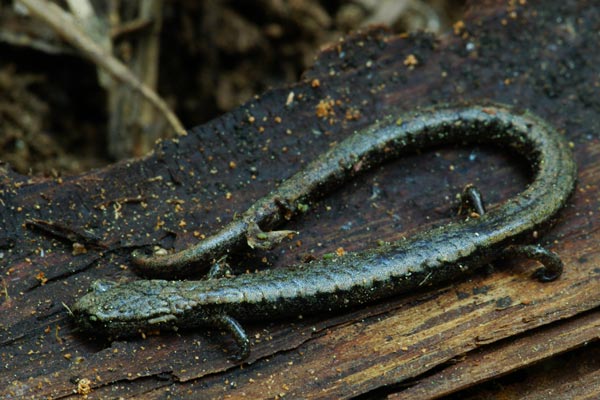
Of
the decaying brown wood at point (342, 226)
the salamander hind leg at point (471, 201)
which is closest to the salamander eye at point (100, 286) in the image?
the decaying brown wood at point (342, 226)

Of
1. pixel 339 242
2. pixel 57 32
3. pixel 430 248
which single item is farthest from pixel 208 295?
pixel 57 32

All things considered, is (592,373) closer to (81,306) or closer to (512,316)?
(512,316)

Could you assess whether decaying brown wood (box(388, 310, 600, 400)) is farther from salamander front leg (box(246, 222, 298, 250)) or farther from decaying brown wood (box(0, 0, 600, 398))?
salamander front leg (box(246, 222, 298, 250))

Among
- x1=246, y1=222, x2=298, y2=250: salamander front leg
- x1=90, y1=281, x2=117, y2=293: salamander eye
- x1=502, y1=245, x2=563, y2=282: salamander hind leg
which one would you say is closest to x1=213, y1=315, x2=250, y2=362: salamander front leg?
x1=246, y1=222, x2=298, y2=250: salamander front leg

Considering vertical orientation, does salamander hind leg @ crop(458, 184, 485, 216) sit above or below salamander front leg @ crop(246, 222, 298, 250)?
below

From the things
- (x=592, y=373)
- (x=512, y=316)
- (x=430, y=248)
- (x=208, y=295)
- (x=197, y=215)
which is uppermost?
(x=197, y=215)

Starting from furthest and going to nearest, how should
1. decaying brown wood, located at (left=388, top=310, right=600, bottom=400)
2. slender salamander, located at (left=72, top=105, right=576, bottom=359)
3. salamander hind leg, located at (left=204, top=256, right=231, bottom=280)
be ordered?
salamander hind leg, located at (left=204, top=256, right=231, bottom=280), slender salamander, located at (left=72, top=105, right=576, bottom=359), decaying brown wood, located at (left=388, top=310, right=600, bottom=400)

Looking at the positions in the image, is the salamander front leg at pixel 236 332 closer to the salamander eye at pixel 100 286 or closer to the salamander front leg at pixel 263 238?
the salamander front leg at pixel 263 238
